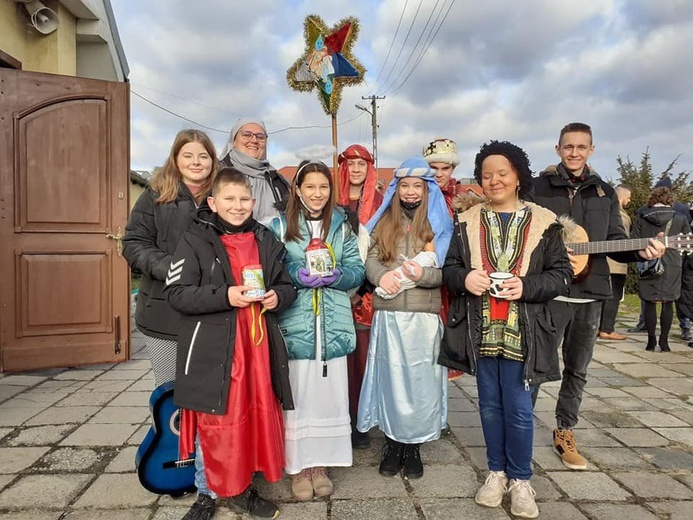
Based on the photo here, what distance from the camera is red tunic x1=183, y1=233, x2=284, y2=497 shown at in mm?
2441

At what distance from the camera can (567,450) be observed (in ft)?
10.6

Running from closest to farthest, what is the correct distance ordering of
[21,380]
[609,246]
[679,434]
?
[609,246] → [679,434] → [21,380]

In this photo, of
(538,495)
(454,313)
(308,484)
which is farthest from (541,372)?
(308,484)

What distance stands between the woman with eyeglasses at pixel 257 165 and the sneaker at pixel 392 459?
1.58m

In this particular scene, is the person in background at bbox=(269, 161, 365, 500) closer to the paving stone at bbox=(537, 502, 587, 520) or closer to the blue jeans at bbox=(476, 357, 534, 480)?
the blue jeans at bbox=(476, 357, 534, 480)

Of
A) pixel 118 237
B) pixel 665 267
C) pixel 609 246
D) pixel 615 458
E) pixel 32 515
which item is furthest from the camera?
pixel 665 267

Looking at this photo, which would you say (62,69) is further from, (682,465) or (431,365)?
(682,465)

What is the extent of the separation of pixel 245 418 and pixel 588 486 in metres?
1.95

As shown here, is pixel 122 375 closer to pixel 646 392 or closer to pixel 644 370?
pixel 646 392

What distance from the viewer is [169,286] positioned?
2.47 m

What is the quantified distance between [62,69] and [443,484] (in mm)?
6163

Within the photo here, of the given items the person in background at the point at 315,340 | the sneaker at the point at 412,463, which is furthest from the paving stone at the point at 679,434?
the person in background at the point at 315,340

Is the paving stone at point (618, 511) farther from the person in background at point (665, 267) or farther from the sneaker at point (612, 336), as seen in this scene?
the sneaker at point (612, 336)

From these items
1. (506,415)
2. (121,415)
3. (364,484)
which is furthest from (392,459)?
(121,415)
